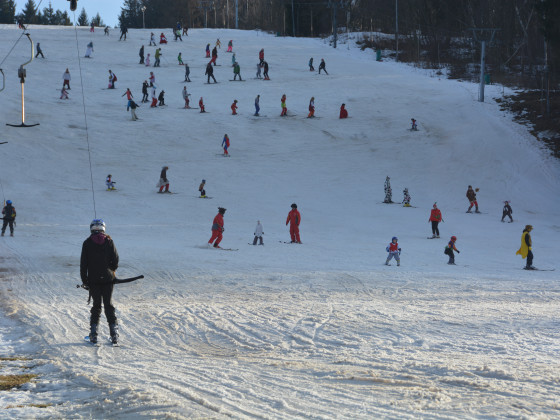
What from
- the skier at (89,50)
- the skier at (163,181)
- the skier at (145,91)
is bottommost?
the skier at (163,181)

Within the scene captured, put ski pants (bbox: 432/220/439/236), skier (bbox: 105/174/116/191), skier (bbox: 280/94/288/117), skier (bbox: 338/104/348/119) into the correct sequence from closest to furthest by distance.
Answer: ski pants (bbox: 432/220/439/236), skier (bbox: 105/174/116/191), skier (bbox: 280/94/288/117), skier (bbox: 338/104/348/119)

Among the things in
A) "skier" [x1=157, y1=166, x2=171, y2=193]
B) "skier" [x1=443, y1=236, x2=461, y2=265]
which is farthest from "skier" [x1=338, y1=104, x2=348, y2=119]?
"skier" [x1=443, y1=236, x2=461, y2=265]

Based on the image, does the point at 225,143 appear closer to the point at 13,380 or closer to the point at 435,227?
the point at 435,227

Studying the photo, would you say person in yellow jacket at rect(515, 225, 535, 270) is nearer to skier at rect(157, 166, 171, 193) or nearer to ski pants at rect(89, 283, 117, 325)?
ski pants at rect(89, 283, 117, 325)

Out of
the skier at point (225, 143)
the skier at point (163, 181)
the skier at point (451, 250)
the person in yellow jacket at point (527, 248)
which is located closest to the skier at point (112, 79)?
the skier at point (225, 143)

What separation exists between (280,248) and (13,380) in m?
12.8

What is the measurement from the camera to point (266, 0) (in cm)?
10338

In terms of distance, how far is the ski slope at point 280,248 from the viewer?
670cm

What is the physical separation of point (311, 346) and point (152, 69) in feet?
145

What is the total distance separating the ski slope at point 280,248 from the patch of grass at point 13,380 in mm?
175

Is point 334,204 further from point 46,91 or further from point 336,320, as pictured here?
point 46,91

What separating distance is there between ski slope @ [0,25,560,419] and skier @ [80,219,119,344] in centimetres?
37

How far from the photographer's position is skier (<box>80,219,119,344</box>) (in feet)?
28.4

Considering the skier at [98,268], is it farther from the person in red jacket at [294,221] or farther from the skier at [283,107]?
the skier at [283,107]
